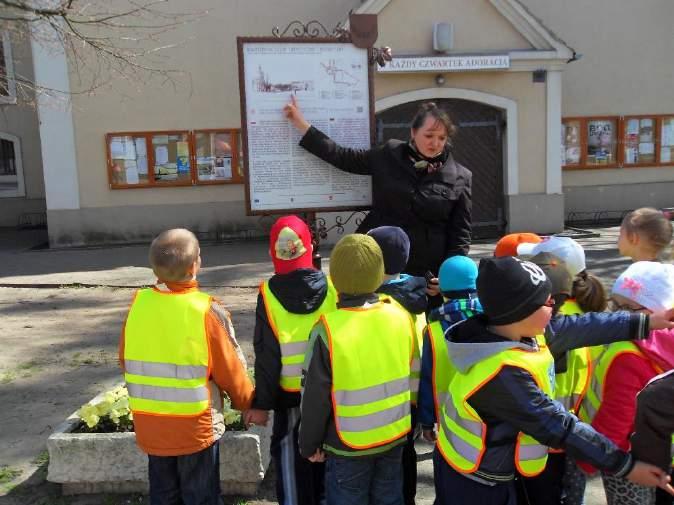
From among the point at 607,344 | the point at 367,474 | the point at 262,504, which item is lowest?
the point at 262,504

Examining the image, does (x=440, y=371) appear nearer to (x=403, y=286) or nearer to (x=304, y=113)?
(x=403, y=286)

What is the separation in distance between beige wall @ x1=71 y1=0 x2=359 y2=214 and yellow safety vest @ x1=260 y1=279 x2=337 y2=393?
1104 centimetres

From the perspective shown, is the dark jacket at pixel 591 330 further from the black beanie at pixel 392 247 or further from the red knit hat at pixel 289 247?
the red knit hat at pixel 289 247

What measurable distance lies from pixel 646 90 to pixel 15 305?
13.6m

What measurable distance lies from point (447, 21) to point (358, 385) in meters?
11.0

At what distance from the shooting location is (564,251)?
9.14 feet

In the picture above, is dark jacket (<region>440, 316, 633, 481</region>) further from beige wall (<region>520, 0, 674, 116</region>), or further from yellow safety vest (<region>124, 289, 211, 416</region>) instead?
beige wall (<region>520, 0, 674, 116</region>)

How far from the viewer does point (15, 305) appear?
832cm

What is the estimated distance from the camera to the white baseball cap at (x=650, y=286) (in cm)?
244

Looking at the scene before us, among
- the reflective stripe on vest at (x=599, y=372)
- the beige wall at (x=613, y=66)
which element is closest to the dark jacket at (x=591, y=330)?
the reflective stripe on vest at (x=599, y=372)

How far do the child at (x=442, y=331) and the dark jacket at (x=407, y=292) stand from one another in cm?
17

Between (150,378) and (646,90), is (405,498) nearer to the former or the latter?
(150,378)

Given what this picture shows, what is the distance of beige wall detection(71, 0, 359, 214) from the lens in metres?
12.9

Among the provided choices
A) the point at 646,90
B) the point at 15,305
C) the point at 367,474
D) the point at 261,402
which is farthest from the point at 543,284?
the point at 646,90
